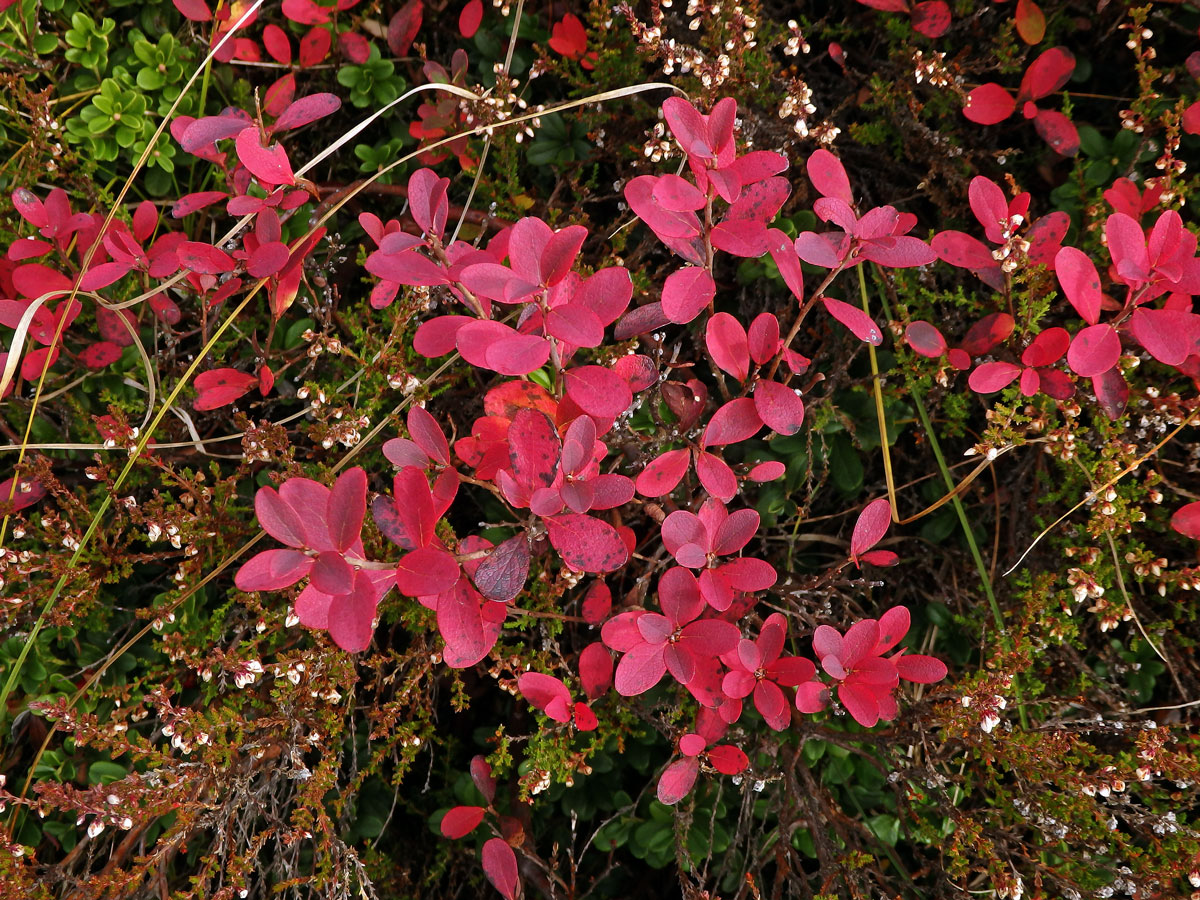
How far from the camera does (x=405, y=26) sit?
1796 mm

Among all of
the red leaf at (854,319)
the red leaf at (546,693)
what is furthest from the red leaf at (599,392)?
the red leaf at (546,693)

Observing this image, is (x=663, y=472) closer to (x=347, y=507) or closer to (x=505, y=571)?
(x=505, y=571)

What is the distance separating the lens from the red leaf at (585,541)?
1.09 metres

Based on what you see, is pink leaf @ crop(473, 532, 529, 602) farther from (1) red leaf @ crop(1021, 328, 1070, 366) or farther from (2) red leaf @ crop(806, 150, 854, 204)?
(1) red leaf @ crop(1021, 328, 1070, 366)

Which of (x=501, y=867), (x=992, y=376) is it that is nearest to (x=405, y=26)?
(x=992, y=376)

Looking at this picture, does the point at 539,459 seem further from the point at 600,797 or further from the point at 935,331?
the point at 600,797

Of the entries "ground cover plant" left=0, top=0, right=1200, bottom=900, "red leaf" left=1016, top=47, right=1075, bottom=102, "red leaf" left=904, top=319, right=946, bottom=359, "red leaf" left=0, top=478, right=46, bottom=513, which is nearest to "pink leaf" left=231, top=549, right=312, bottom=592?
"ground cover plant" left=0, top=0, right=1200, bottom=900

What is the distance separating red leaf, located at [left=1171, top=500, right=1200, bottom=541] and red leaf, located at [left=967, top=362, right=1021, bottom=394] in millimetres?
337

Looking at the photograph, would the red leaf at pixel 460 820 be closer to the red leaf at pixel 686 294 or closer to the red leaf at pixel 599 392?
the red leaf at pixel 599 392

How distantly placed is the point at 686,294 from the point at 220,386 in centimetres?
84

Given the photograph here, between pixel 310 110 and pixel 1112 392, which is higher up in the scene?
pixel 310 110

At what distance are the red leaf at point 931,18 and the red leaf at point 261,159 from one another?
1.19 meters

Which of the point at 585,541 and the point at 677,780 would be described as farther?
the point at 677,780

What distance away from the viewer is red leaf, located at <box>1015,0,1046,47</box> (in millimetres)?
1574
